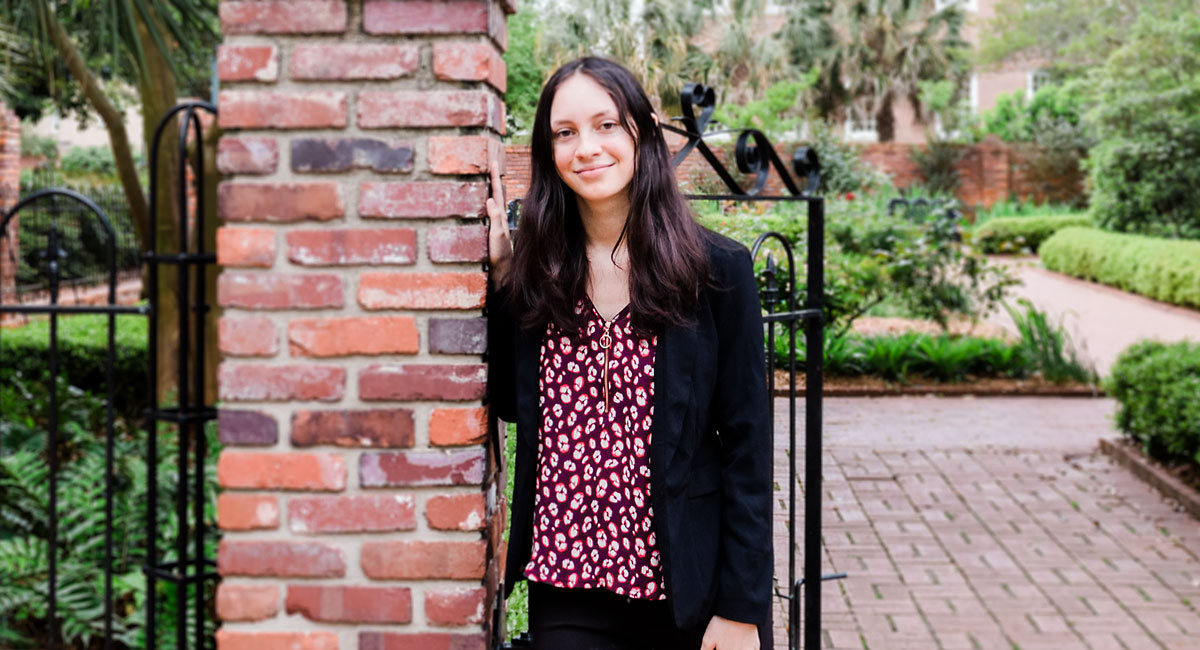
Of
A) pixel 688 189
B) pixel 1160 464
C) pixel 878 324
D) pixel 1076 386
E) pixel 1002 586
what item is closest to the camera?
pixel 688 189

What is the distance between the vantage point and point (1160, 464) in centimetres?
625

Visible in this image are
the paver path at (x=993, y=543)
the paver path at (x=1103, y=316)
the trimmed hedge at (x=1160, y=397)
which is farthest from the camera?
the paver path at (x=1103, y=316)

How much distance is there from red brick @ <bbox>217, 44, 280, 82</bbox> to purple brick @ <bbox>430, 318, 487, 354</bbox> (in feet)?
1.70

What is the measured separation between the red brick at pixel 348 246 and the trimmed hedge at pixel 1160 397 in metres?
4.90

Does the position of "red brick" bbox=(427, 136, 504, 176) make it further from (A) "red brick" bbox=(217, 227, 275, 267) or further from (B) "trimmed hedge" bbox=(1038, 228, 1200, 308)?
(B) "trimmed hedge" bbox=(1038, 228, 1200, 308)

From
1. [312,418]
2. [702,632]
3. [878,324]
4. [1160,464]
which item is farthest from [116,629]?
[878,324]

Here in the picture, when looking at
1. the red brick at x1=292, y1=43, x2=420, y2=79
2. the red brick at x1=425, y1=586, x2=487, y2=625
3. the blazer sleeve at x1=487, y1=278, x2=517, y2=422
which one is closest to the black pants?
the red brick at x1=425, y1=586, x2=487, y2=625

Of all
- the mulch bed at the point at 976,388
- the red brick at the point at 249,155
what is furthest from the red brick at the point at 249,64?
the mulch bed at the point at 976,388

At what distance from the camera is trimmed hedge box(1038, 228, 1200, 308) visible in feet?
42.2

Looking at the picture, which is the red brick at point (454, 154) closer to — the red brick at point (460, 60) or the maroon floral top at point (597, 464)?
the red brick at point (460, 60)

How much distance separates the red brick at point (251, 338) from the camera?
1.94 m

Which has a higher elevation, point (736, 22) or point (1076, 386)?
point (736, 22)

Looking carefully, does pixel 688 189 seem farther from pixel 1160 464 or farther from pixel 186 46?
pixel 1160 464

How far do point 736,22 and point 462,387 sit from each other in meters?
9.64
